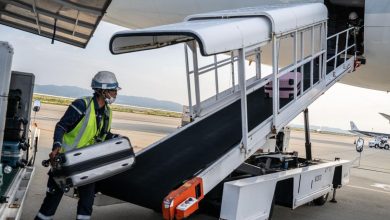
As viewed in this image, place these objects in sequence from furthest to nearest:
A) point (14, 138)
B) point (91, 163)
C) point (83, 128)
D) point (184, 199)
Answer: point (14, 138) → point (83, 128) → point (184, 199) → point (91, 163)

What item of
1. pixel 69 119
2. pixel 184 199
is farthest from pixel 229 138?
pixel 69 119

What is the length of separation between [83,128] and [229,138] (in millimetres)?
1919

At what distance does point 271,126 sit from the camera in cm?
529

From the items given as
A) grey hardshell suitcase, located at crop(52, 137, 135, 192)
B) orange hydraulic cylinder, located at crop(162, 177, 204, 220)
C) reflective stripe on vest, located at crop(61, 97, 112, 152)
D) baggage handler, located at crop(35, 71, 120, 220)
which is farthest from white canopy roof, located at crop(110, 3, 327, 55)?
orange hydraulic cylinder, located at crop(162, 177, 204, 220)

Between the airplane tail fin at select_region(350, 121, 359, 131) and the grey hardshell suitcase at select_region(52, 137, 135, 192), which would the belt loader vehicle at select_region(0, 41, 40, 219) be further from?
the airplane tail fin at select_region(350, 121, 359, 131)

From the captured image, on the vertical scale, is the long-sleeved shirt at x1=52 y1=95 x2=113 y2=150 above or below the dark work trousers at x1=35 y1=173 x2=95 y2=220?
above

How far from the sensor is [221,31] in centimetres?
428

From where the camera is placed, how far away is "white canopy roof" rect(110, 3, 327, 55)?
410 centimetres

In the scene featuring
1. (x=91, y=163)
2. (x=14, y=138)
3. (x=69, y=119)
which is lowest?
(x=14, y=138)

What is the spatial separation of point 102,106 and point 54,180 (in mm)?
842

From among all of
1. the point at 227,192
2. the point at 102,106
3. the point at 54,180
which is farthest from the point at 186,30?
the point at 54,180

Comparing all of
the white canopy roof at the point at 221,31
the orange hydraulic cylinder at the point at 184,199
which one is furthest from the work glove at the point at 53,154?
the white canopy roof at the point at 221,31

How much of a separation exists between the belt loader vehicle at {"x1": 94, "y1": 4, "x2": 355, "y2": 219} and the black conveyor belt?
0.04 ft

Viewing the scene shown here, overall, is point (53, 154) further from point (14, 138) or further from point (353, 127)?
point (353, 127)
